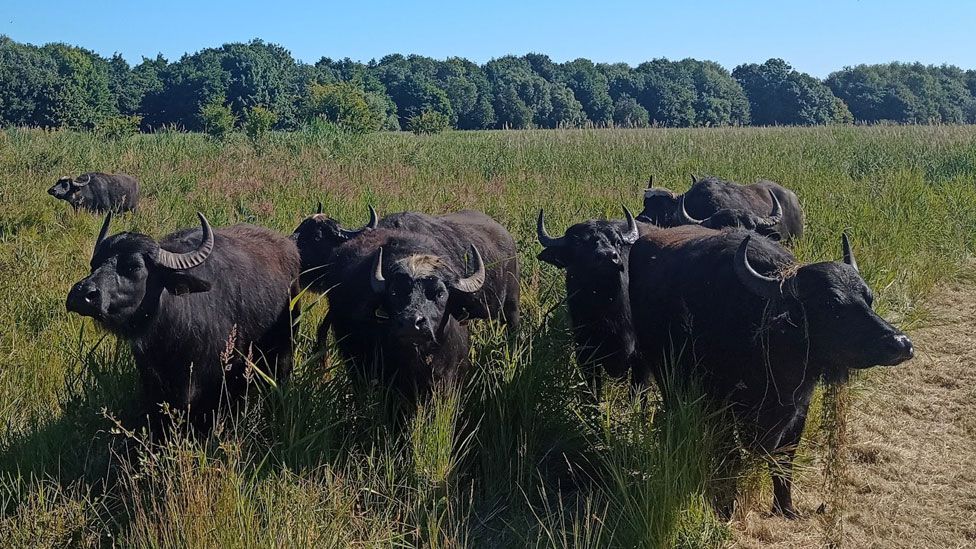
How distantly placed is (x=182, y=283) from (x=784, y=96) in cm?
7229

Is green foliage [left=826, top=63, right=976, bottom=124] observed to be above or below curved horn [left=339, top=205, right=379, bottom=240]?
above

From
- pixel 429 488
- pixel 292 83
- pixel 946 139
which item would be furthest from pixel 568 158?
pixel 292 83

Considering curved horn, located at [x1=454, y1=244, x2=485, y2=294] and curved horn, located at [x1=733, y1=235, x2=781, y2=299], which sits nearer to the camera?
curved horn, located at [x1=733, y1=235, x2=781, y2=299]

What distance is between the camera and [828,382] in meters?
3.87

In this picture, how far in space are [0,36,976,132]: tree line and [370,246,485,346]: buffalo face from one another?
50.1 meters

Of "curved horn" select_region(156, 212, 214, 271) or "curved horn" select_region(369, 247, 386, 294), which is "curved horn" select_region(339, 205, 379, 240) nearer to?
"curved horn" select_region(369, 247, 386, 294)

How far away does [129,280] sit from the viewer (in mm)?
4020

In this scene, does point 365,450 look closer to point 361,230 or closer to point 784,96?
point 361,230

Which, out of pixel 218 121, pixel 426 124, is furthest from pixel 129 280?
pixel 426 124

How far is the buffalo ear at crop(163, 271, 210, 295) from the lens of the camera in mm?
4172

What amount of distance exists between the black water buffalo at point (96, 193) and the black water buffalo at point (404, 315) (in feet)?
29.2

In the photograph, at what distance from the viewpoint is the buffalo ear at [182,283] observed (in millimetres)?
4172

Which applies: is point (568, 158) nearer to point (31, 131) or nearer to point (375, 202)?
point (375, 202)

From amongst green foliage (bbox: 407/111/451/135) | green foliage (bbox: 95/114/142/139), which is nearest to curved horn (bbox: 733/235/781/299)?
green foliage (bbox: 95/114/142/139)
